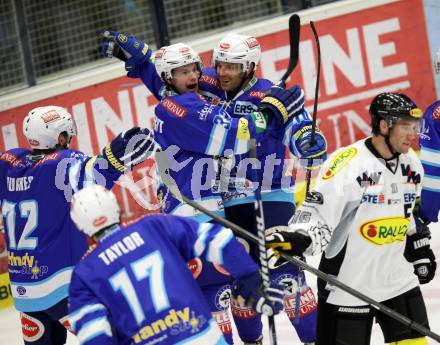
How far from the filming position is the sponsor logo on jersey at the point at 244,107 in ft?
16.1

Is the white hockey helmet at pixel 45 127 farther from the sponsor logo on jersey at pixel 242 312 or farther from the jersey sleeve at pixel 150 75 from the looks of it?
the sponsor logo on jersey at pixel 242 312

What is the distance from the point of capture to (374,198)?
12.9 feet

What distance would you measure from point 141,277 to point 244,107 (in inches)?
68.6

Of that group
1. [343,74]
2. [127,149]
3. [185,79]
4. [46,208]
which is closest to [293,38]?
[185,79]

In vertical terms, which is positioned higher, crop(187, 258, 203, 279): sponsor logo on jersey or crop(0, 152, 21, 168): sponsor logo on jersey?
crop(0, 152, 21, 168): sponsor logo on jersey

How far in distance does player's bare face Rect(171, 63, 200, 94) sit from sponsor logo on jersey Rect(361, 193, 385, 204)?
123cm

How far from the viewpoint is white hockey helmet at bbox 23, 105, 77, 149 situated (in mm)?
4883

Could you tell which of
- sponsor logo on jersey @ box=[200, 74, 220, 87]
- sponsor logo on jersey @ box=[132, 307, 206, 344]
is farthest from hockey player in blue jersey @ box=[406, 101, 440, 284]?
sponsor logo on jersey @ box=[132, 307, 206, 344]

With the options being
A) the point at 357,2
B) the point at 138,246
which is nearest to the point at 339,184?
the point at 138,246

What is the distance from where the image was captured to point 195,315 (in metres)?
3.41

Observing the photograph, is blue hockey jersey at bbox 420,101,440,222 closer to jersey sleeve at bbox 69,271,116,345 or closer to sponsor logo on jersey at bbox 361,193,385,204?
sponsor logo on jersey at bbox 361,193,385,204

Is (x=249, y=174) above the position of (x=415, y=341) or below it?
above

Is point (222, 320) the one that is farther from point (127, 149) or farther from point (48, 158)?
point (48, 158)

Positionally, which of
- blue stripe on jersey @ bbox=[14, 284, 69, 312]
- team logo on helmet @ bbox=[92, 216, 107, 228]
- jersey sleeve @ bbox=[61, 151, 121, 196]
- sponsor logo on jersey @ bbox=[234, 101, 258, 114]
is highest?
sponsor logo on jersey @ bbox=[234, 101, 258, 114]
